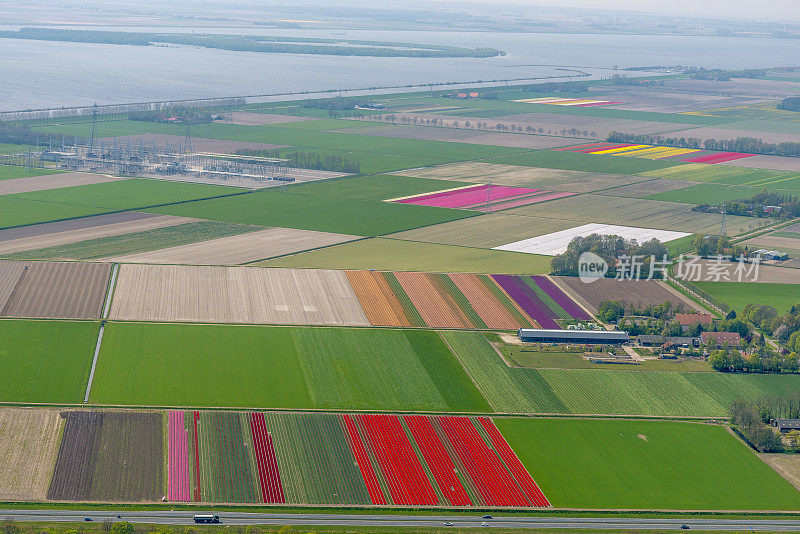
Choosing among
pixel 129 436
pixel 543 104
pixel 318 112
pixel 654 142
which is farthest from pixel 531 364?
pixel 543 104

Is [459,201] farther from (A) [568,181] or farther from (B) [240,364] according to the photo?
(B) [240,364]

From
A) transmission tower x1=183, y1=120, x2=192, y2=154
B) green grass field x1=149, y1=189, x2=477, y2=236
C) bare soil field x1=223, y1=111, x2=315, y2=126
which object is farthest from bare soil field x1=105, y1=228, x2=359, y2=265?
bare soil field x1=223, y1=111, x2=315, y2=126

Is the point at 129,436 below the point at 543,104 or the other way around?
below

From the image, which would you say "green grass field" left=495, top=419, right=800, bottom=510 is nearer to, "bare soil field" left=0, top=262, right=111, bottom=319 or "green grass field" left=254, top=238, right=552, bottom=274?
"green grass field" left=254, top=238, right=552, bottom=274

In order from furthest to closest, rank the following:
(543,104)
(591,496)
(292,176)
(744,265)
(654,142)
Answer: (543,104)
(654,142)
(292,176)
(744,265)
(591,496)

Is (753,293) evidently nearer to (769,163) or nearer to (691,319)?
(691,319)

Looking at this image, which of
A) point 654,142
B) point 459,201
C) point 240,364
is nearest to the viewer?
point 240,364

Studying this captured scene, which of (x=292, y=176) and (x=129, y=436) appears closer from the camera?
(x=129, y=436)
